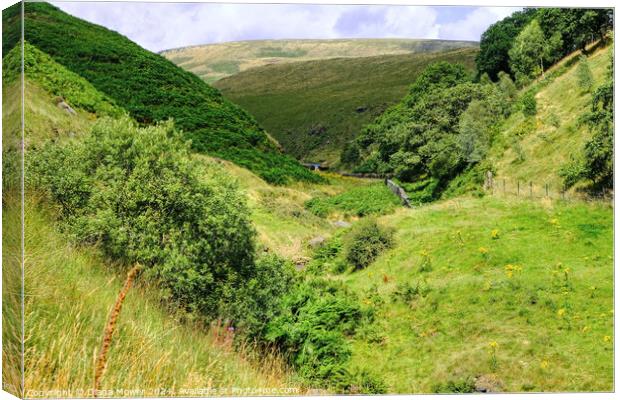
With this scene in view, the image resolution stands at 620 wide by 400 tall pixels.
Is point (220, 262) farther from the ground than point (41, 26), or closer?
closer

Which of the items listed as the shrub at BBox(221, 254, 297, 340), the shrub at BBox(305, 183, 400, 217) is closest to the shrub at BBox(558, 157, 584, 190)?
the shrub at BBox(221, 254, 297, 340)

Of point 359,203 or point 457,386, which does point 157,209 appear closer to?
point 457,386

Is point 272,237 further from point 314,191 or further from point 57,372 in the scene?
point 314,191

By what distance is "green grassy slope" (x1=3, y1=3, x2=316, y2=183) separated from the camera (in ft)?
147

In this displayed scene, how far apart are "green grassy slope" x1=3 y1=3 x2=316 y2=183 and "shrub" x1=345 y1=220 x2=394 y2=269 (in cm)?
2368

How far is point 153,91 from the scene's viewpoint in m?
49.3

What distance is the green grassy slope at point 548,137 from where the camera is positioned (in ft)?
63.2

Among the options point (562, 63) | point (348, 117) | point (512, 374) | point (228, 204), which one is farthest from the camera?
→ point (348, 117)

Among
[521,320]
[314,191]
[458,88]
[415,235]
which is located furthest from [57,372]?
[458,88]

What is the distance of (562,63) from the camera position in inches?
1368

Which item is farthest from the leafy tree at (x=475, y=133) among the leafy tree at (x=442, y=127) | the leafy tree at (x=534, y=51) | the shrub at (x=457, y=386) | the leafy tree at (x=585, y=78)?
the shrub at (x=457, y=386)

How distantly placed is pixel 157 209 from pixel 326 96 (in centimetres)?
14424

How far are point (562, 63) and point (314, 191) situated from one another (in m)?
17.7

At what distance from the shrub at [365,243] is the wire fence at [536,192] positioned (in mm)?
4438
